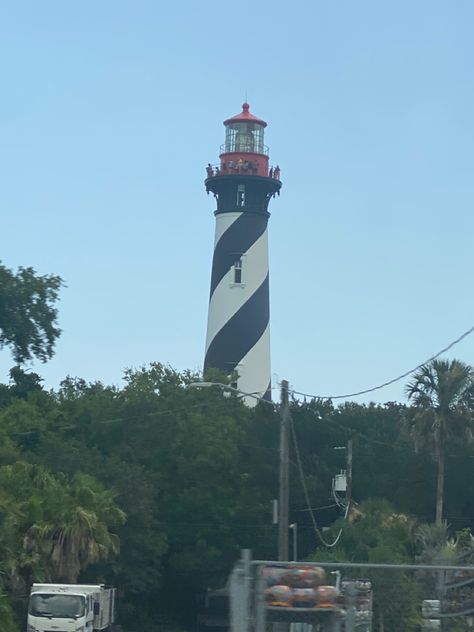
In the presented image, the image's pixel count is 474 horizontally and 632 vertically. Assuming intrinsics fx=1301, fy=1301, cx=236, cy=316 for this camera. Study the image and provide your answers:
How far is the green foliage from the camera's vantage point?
2154 inches

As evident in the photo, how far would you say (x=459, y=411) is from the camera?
200 ft

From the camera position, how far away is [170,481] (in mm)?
59000

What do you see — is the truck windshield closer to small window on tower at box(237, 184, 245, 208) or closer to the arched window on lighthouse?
the arched window on lighthouse

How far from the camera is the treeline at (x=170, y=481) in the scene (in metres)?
46.4

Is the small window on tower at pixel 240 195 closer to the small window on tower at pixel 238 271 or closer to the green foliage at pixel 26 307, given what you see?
the small window on tower at pixel 238 271

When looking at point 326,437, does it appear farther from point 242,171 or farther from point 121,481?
point 242,171

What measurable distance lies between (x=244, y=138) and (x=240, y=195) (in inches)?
164

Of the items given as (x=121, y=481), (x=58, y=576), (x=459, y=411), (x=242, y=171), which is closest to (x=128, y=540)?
(x=121, y=481)

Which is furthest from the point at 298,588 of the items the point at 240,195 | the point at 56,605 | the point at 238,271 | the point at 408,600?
the point at 240,195

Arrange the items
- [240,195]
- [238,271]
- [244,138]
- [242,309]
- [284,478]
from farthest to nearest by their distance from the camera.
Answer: [244,138] → [240,195] → [238,271] → [242,309] → [284,478]

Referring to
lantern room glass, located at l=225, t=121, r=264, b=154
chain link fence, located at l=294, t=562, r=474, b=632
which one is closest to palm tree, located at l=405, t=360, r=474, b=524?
lantern room glass, located at l=225, t=121, r=264, b=154

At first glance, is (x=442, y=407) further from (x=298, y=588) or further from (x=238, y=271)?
(x=298, y=588)

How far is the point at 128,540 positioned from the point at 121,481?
2413mm

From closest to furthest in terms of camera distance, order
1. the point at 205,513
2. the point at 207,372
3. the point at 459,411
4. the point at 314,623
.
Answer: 1. the point at 314,623
2. the point at 205,513
3. the point at 459,411
4. the point at 207,372
